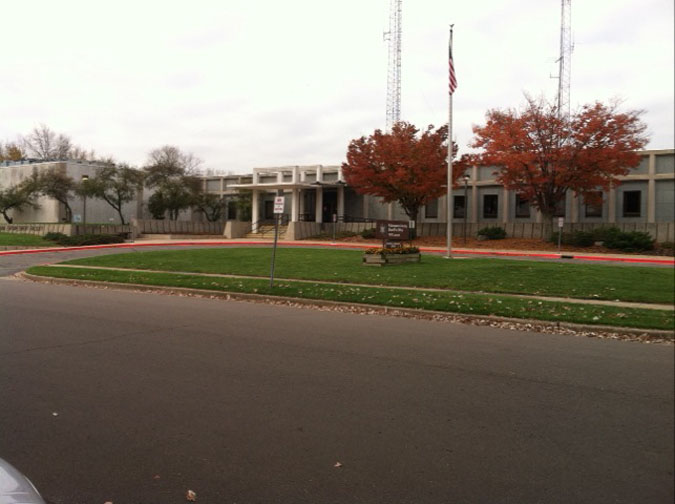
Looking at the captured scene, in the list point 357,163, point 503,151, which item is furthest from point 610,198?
point 357,163

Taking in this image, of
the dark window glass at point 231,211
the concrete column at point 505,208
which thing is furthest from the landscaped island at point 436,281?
the dark window glass at point 231,211

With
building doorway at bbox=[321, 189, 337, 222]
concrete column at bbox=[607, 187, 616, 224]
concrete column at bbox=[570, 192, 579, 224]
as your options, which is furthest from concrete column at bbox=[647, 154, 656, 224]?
building doorway at bbox=[321, 189, 337, 222]

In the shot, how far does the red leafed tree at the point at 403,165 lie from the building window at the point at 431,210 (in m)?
6.22

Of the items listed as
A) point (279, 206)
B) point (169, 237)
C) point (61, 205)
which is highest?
point (61, 205)

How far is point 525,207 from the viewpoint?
38.8 meters

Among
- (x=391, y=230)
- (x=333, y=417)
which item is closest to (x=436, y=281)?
(x=391, y=230)

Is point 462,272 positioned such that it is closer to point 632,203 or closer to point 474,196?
point 632,203

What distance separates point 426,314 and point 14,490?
8120 millimetres

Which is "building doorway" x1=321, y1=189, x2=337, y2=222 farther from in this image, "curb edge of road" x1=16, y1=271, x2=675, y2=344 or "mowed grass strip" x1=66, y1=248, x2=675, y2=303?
"curb edge of road" x1=16, y1=271, x2=675, y2=344

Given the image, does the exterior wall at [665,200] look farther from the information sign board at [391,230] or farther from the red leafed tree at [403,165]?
the information sign board at [391,230]

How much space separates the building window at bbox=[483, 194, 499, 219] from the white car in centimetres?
4027

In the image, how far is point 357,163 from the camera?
3622 centimetres

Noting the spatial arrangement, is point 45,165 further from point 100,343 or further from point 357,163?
point 100,343

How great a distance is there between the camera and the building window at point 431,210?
140 feet
